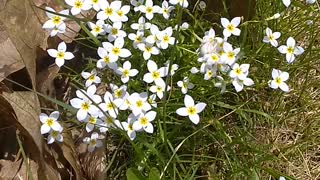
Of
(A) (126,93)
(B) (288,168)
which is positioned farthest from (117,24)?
(B) (288,168)

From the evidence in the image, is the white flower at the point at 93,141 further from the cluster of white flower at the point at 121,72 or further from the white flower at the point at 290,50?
the white flower at the point at 290,50

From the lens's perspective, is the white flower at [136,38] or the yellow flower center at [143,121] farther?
the white flower at [136,38]

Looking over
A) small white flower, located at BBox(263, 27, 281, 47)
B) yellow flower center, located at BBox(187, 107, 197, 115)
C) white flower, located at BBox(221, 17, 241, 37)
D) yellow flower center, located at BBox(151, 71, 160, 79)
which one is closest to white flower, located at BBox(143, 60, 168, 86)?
yellow flower center, located at BBox(151, 71, 160, 79)

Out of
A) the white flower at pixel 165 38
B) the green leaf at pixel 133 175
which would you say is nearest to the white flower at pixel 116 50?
the white flower at pixel 165 38

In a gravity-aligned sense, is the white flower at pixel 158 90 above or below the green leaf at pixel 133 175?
above

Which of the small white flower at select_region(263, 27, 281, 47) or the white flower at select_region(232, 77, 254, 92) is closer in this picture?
the white flower at select_region(232, 77, 254, 92)

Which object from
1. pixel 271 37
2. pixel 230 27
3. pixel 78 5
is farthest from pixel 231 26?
pixel 78 5

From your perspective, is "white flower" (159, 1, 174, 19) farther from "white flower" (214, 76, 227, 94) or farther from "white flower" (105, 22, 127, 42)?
"white flower" (214, 76, 227, 94)
